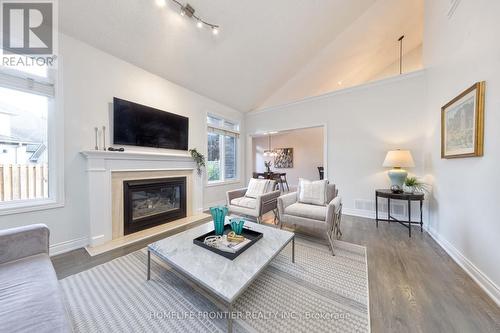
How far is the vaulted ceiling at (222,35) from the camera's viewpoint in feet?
7.61

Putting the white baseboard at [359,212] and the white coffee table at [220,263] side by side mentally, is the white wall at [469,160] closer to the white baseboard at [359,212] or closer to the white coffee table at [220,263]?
the white baseboard at [359,212]

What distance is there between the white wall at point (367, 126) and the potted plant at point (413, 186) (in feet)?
0.84

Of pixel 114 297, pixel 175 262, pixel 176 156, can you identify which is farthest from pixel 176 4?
pixel 114 297

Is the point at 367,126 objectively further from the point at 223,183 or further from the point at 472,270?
the point at 223,183

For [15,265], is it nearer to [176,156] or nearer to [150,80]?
[176,156]

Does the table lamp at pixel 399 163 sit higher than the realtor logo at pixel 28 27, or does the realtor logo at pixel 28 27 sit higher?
the realtor logo at pixel 28 27

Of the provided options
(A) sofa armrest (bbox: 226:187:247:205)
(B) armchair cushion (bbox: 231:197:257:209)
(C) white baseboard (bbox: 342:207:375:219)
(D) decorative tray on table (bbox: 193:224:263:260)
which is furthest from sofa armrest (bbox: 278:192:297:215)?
(C) white baseboard (bbox: 342:207:375:219)

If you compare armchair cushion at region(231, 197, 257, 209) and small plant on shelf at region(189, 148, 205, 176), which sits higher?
small plant on shelf at region(189, 148, 205, 176)

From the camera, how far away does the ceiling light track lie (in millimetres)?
2402

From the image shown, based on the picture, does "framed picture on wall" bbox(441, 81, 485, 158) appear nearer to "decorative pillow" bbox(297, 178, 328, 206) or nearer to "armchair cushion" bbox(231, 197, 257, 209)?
"decorative pillow" bbox(297, 178, 328, 206)

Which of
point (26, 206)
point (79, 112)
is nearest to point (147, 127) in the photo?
point (79, 112)

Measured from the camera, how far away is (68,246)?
90.0 inches

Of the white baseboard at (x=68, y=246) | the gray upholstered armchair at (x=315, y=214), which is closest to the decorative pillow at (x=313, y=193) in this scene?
the gray upholstered armchair at (x=315, y=214)

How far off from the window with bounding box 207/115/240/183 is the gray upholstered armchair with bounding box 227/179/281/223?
129 centimetres
